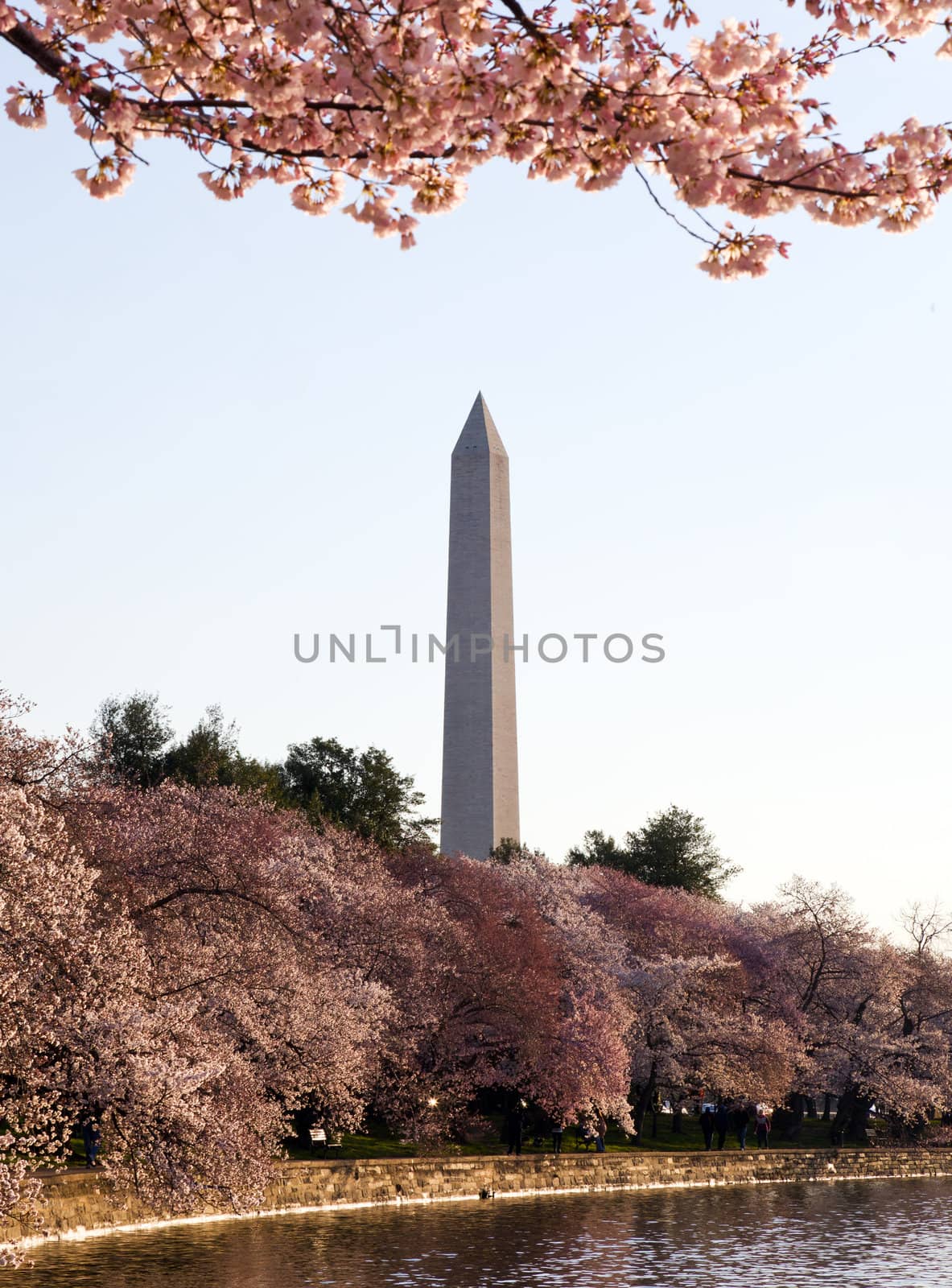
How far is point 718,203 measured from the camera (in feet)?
25.6

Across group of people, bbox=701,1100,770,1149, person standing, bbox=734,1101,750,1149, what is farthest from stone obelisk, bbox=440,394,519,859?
person standing, bbox=734,1101,750,1149

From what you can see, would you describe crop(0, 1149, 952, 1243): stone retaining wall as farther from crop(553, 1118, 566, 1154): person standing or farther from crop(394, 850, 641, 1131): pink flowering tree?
crop(394, 850, 641, 1131): pink flowering tree

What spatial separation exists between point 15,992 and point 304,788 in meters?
49.8

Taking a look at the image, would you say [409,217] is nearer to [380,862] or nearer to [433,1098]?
[433,1098]

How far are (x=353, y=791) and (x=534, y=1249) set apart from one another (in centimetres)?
4320

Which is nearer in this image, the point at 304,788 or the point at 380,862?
the point at 380,862

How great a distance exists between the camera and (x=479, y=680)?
65438 mm

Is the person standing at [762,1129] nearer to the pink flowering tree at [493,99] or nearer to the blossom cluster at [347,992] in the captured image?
the blossom cluster at [347,992]

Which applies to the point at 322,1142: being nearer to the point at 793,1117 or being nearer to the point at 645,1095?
the point at 645,1095

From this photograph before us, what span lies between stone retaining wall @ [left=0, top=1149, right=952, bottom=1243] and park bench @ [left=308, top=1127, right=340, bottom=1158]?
91.2 inches

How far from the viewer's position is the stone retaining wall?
27.7 meters

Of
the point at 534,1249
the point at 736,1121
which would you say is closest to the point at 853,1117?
the point at 736,1121

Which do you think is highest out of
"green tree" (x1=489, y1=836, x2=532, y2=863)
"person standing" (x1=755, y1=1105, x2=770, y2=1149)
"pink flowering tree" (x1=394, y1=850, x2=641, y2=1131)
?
"green tree" (x1=489, y1=836, x2=532, y2=863)

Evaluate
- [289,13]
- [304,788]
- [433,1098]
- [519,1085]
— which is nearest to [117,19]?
[289,13]
